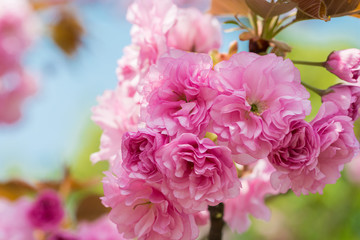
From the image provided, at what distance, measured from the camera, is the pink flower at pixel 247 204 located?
938 millimetres

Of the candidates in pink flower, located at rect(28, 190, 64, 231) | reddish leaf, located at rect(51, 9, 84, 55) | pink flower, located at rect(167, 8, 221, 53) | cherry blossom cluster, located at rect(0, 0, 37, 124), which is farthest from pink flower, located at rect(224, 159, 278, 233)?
cherry blossom cluster, located at rect(0, 0, 37, 124)

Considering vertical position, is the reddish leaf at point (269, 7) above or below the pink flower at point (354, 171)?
above

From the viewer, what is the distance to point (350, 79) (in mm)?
688

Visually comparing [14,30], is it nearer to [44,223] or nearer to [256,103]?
[44,223]

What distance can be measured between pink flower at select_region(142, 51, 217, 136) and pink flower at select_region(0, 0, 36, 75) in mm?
1953

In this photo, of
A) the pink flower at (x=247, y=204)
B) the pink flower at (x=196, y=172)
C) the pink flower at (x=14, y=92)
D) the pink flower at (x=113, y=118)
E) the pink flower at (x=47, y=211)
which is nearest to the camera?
the pink flower at (x=196, y=172)

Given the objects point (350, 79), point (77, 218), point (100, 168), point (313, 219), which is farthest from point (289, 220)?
point (350, 79)

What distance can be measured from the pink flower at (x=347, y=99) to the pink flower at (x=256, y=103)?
0.10 meters

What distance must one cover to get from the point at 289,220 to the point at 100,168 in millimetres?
2394

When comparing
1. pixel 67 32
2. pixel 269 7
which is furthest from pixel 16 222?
pixel 67 32

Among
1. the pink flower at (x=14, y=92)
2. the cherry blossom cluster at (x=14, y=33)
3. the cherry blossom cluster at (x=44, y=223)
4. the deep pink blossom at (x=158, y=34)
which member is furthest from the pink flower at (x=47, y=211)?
the pink flower at (x=14, y=92)

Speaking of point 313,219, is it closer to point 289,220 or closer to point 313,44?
point 289,220

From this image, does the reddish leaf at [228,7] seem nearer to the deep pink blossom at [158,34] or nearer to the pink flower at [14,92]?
the deep pink blossom at [158,34]

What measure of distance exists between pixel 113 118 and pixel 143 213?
229 millimetres
